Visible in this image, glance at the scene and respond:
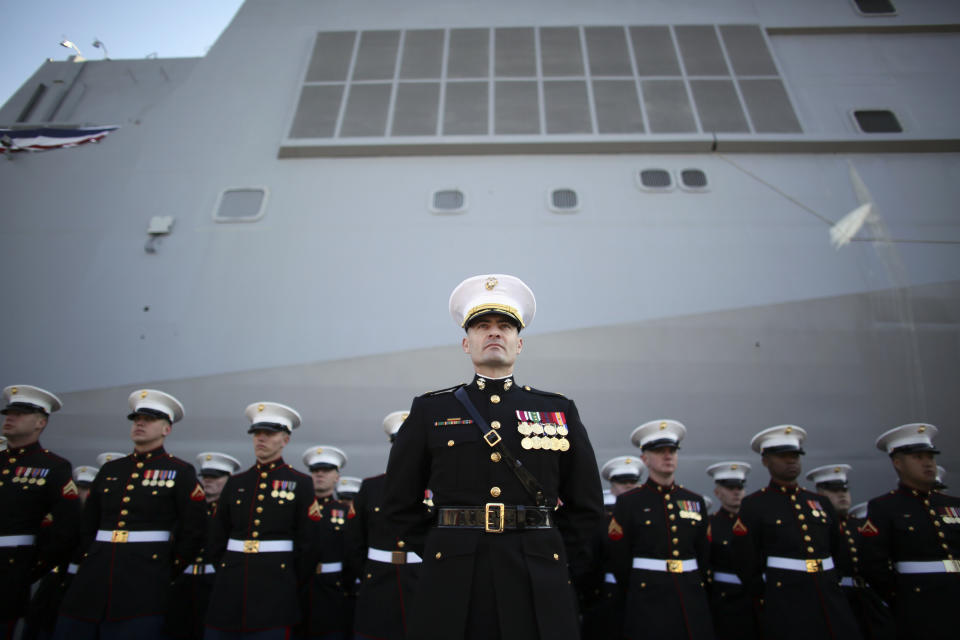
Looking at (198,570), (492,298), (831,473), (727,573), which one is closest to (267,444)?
(198,570)


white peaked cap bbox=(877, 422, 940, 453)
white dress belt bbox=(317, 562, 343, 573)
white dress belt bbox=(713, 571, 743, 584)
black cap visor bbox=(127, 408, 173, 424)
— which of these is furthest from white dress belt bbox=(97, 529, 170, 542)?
white peaked cap bbox=(877, 422, 940, 453)

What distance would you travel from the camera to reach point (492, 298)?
5.70 feet

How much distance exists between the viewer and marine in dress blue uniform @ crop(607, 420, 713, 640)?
2803 mm

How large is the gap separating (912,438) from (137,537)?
14.7 feet

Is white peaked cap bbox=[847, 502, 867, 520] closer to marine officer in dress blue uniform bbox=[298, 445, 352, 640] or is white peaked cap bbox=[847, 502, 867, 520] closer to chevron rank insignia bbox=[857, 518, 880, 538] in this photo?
chevron rank insignia bbox=[857, 518, 880, 538]

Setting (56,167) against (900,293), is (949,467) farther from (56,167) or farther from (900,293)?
(56,167)

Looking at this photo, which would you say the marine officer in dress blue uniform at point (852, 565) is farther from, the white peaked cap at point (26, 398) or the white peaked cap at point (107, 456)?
the white peaked cap at point (107, 456)

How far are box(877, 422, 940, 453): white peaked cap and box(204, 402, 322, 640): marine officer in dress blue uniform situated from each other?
11.6 ft

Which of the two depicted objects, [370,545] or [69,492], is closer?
[69,492]

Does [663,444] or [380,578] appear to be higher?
[663,444]

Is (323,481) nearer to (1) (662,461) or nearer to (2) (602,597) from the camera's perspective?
(2) (602,597)

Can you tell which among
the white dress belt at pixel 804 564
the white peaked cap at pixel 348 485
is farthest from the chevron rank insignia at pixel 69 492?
the white dress belt at pixel 804 564

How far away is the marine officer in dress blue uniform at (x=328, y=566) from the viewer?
12.3ft

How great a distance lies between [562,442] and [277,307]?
4274 mm
